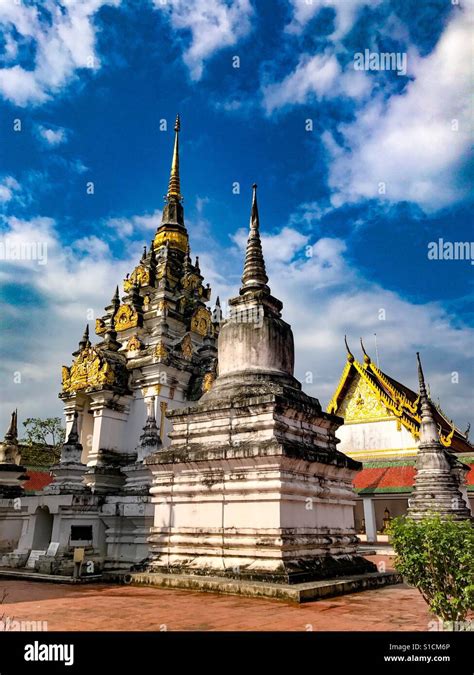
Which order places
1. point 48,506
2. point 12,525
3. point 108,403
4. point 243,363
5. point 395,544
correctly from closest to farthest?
Result: point 395,544
point 243,363
point 48,506
point 12,525
point 108,403

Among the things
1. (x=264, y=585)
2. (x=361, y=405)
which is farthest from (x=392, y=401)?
(x=264, y=585)

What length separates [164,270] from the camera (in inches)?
1101

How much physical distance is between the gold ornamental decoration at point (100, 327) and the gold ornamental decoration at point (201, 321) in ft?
15.3

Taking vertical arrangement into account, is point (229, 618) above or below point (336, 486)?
below

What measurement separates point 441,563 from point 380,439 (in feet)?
75.1

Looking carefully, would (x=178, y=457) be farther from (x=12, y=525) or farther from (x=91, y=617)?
(x=12, y=525)

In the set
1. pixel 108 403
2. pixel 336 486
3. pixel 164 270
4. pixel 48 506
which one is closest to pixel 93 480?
pixel 108 403

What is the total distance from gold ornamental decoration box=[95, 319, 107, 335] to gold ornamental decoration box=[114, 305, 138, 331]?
122 centimetres

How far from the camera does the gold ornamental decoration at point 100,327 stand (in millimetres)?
27844

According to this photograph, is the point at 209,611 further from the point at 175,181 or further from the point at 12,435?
the point at 175,181

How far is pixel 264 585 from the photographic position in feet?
26.3

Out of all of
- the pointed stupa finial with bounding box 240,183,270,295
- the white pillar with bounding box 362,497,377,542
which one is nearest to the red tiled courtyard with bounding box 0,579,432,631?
the pointed stupa finial with bounding box 240,183,270,295

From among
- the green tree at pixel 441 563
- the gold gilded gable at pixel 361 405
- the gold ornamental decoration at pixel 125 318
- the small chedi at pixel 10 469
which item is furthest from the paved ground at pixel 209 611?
the gold gilded gable at pixel 361 405
